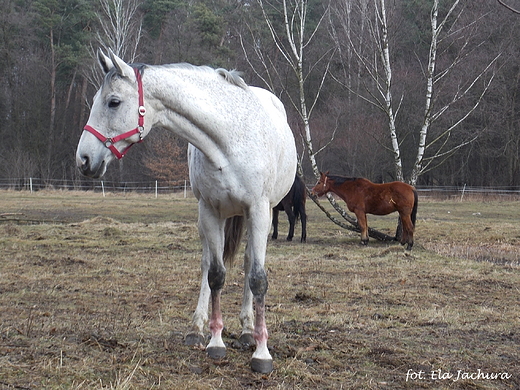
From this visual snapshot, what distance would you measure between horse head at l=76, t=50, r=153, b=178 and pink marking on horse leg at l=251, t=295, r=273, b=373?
1.39 m

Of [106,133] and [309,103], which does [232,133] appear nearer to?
[106,133]

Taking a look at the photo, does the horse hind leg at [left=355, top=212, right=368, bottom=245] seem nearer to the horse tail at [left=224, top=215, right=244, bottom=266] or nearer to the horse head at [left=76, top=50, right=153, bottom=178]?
the horse tail at [left=224, top=215, right=244, bottom=266]

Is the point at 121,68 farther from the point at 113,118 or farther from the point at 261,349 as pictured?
the point at 261,349

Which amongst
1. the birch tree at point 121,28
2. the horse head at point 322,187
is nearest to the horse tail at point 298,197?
the horse head at point 322,187

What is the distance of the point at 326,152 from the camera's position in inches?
1385

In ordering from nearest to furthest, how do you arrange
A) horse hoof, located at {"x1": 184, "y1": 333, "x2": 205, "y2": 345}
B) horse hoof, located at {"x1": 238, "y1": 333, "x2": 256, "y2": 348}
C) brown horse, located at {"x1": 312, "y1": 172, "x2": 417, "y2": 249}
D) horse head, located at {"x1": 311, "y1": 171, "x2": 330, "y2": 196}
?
1. horse hoof, located at {"x1": 184, "y1": 333, "x2": 205, "y2": 345}
2. horse hoof, located at {"x1": 238, "y1": 333, "x2": 256, "y2": 348}
3. brown horse, located at {"x1": 312, "y1": 172, "x2": 417, "y2": 249}
4. horse head, located at {"x1": 311, "y1": 171, "x2": 330, "y2": 196}

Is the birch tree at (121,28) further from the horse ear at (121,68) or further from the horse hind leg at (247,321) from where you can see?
the horse ear at (121,68)

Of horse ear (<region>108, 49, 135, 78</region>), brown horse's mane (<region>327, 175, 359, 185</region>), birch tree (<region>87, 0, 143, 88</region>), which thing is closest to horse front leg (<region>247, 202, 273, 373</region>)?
horse ear (<region>108, 49, 135, 78</region>)

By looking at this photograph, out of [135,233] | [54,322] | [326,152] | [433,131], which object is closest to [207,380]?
[54,322]

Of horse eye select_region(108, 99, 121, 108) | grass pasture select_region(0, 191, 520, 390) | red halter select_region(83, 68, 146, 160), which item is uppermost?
horse eye select_region(108, 99, 121, 108)

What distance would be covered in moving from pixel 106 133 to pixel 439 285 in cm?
496

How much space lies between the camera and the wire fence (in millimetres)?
30562

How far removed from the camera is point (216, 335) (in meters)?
4.04

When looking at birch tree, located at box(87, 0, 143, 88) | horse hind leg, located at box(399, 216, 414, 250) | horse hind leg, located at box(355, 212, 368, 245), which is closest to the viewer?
horse hind leg, located at box(399, 216, 414, 250)
